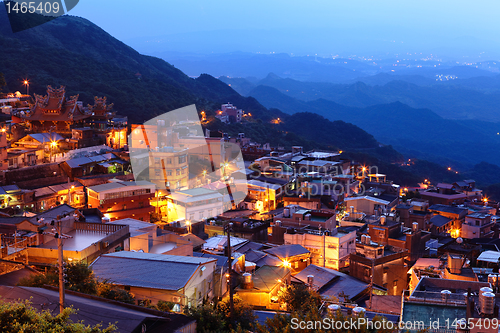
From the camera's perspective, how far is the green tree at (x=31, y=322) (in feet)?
16.0

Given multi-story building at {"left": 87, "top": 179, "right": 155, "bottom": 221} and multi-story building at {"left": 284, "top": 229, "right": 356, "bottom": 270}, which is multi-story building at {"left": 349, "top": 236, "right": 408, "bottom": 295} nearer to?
multi-story building at {"left": 284, "top": 229, "right": 356, "bottom": 270}

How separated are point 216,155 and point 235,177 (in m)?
3.53

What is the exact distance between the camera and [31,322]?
5082 mm

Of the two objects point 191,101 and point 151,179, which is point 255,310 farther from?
point 191,101

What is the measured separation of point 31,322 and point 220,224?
41.0 feet

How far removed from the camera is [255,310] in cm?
916

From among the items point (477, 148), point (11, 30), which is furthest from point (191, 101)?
point (477, 148)

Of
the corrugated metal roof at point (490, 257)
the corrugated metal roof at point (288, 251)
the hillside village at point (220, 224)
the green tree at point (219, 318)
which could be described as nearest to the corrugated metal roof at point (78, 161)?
the hillside village at point (220, 224)

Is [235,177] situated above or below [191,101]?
below

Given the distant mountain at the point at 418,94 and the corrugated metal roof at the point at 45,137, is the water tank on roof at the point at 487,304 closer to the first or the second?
the corrugated metal roof at the point at 45,137

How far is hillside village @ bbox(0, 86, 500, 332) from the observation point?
8.30 m

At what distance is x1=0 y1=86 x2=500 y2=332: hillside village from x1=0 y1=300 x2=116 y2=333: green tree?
945 mm

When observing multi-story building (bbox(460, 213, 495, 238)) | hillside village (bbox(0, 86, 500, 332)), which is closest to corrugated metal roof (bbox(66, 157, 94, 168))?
hillside village (bbox(0, 86, 500, 332))

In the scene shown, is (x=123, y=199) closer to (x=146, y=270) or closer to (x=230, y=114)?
(x=146, y=270)
